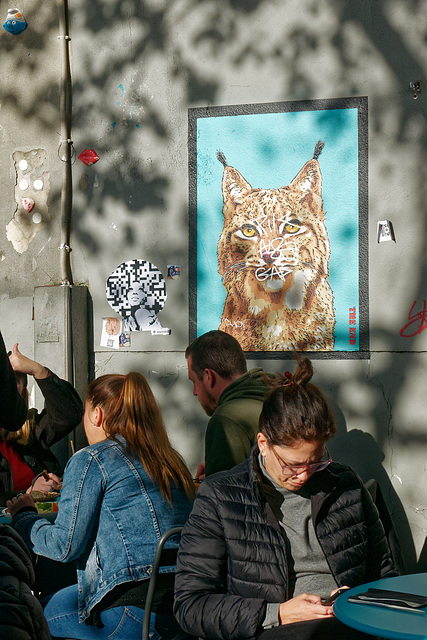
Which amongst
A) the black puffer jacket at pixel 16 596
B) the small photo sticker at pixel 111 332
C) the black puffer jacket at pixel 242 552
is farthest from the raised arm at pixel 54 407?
the black puffer jacket at pixel 16 596

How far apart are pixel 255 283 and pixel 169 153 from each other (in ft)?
3.79

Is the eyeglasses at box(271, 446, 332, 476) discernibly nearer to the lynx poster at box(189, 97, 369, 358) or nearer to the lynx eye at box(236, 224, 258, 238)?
the lynx poster at box(189, 97, 369, 358)

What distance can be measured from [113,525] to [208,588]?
565 mm

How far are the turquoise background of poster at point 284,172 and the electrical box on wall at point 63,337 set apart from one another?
90 cm

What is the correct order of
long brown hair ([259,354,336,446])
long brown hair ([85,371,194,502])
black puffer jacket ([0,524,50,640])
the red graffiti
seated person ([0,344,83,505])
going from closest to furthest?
1. black puffer jacket ([0,524,50,640])
2. long brown hair ([259,354,336,446])
3. long brown hair ([85,371,194,502])
4. seated person ([0,344,83,505])
5. the red graffiti

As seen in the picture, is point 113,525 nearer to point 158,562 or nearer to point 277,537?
point 158,562

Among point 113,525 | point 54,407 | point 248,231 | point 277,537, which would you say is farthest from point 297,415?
point 248,231

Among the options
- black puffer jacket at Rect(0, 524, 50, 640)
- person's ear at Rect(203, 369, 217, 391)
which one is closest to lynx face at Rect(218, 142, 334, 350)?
person's ear at Rect(203, 369, 217, 391)

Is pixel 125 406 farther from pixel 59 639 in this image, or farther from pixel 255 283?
pixel 255 283

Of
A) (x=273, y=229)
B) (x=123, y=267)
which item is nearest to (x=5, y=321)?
(x=123, y=267)

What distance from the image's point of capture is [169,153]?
18.1 ft

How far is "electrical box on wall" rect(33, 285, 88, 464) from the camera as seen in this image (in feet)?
17.9

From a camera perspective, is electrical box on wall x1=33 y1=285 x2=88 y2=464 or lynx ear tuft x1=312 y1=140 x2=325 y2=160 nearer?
lynx ear tuft x1=312 y1=140 x2=325 y2=160

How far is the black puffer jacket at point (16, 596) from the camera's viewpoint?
1481 mm
